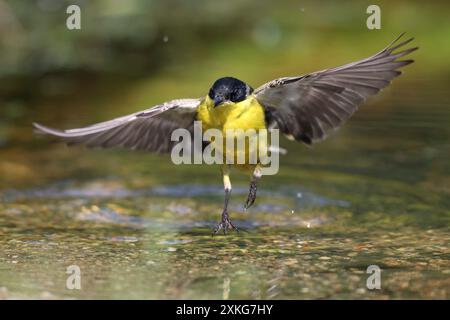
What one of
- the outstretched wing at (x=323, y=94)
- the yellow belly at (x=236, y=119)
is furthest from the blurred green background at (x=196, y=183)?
the outstretched wing at (x=323, y=94)

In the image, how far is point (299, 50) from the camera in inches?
528

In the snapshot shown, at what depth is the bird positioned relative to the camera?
5168mm

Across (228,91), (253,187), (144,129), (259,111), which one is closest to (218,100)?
(228,91)

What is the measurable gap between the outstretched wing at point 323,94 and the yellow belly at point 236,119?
4.1 inches

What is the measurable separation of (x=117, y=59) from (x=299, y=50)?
117 inches

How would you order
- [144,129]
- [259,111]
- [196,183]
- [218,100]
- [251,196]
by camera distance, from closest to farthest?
[218,100] → [259,111] → [144,129] → [251,196] → [196,183]

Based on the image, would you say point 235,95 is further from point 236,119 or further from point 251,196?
point 251,196

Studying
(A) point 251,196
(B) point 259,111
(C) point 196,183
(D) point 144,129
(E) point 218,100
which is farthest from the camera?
(C) point 196,183

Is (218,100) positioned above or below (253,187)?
above

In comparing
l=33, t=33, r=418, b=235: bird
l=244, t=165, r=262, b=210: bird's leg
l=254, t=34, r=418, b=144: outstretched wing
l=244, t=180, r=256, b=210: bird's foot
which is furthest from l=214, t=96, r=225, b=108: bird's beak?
l=244, t=180, r=256, b=210: bird's foot

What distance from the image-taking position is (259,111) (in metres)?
5.63

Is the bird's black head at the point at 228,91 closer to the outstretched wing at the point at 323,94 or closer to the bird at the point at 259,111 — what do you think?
the bird at the point at 259,111

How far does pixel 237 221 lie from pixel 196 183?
3.30 ft

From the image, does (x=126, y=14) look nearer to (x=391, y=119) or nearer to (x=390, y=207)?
(x=391, y=119)
